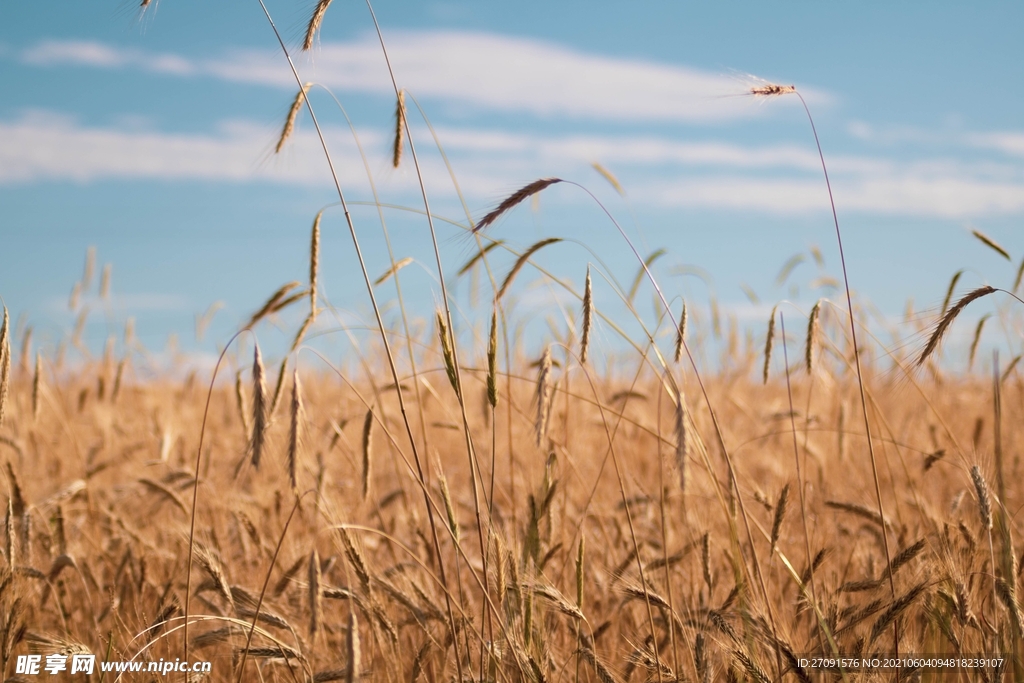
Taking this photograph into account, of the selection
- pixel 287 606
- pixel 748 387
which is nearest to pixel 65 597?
pixel 287 606

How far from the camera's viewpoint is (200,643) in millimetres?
1617

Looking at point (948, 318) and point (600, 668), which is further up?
point (948, 318)

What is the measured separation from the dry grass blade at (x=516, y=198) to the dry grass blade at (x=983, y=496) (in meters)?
1.09

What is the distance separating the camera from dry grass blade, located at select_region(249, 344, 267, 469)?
1.23m

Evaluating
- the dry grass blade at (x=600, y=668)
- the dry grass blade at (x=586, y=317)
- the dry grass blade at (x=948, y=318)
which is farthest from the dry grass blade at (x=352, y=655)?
the dry grass blade at (x=948, y=318)

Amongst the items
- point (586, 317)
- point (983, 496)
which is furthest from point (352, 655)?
point (983, 496)

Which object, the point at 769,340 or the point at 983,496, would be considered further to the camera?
the point at 769,340

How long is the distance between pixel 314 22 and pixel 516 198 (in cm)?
62

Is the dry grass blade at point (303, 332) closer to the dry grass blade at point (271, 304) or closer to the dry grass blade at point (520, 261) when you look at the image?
the dry grass blade at point (271, 304)

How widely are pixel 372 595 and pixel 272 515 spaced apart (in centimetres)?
122

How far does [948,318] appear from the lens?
1534 millimetres

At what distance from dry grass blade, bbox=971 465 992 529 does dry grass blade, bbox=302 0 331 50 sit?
1.72m

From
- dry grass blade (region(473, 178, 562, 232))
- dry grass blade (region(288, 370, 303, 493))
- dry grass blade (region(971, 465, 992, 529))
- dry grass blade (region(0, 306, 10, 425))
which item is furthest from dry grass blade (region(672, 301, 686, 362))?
dry grass blade (region(0, 306, 10, 425))

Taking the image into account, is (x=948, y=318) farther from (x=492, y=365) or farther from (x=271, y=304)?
(x=271, y=304)
